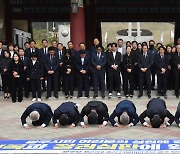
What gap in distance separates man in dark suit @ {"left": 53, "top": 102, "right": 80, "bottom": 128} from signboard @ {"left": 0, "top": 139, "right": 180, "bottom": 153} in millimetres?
982

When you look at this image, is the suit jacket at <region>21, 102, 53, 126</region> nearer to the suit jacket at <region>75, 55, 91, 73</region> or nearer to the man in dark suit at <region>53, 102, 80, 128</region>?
the man in dark suit at <region>53, 102, 80, 128</region>

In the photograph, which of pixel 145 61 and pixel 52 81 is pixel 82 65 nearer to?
pixel 52 81

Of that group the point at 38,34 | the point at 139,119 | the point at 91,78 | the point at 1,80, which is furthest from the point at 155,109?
the point at 38,34

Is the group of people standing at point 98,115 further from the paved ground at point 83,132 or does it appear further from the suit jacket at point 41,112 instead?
the paved ground at point 83,132

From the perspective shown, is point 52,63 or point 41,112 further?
point 52,63

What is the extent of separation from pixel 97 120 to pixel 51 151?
229 cm

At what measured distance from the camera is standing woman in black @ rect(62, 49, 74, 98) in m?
12.2

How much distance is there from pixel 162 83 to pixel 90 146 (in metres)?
6.06

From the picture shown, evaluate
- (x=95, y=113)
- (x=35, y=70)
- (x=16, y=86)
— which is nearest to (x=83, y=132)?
(x=95, y=113)

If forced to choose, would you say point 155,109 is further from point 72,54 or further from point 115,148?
point 72,54

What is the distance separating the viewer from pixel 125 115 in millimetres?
8312

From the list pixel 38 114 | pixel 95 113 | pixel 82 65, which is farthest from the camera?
pixel 82 65

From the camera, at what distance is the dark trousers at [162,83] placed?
12.4 metres

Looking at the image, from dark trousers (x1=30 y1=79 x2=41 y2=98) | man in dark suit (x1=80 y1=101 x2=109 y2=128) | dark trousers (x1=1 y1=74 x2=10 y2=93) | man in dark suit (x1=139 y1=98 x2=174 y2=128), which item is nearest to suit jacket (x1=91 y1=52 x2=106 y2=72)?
dark trousers (x1=30 y1=79 x2=41 y2=98)
